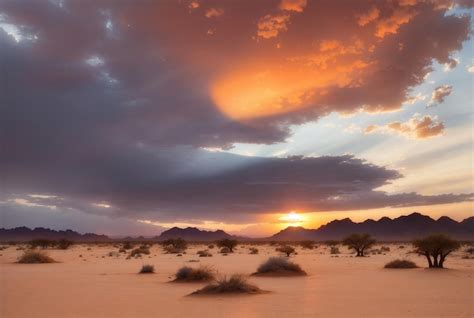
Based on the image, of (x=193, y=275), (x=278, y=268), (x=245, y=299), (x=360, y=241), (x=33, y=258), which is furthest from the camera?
(x=360, y=241)

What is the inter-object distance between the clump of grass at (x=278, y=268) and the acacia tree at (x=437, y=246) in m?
11.7

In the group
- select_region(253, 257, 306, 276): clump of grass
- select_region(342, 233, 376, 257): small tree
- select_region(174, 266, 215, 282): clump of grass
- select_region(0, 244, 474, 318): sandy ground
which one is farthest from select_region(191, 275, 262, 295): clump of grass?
select_region(342, 233, 376, 257): small tree

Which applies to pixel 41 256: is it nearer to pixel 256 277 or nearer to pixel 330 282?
pixel 256 277

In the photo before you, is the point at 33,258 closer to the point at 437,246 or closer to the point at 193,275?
the point at 193,275

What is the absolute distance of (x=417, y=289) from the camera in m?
20.0

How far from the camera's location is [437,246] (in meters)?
34.1

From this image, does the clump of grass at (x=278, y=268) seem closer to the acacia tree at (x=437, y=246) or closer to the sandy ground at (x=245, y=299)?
the sandy ground at (x=245, y=299)

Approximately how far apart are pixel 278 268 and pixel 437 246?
1359cm

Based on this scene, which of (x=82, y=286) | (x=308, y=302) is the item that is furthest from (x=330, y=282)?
(x=82, y=286)

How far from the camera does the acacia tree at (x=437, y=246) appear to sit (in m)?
33.6

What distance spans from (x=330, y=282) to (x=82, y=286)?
1145 cm

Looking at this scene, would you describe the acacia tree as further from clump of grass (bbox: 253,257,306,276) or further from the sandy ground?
clump of grass (bbox: 253,257,306,276)

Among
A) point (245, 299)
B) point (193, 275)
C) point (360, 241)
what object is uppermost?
point (360, 241)

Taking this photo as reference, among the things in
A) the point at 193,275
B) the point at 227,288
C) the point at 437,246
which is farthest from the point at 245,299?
the point at 437,246
